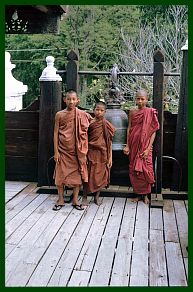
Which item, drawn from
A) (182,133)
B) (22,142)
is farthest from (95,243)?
(22,142)

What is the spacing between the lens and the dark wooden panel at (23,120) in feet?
18.6

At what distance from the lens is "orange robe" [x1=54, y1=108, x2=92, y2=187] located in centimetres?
474

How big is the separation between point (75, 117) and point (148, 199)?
4.25 ft

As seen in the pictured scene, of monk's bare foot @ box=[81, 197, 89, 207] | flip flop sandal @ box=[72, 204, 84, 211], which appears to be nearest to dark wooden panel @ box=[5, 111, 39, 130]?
monk's bare foot @ box=[81, 197, 89, 207]

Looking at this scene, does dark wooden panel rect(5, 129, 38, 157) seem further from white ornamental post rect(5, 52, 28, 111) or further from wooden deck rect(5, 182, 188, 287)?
white ornamental post rect(5, 52, 28, 111)

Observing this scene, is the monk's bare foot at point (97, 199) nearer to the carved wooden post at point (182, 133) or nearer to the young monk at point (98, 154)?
the young monk at point (98, 154)

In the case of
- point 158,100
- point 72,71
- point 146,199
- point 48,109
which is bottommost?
point 146,199

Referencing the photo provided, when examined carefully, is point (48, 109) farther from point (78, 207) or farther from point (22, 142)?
point (78, 207)

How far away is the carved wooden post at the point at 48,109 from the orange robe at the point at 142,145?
3.36 ft

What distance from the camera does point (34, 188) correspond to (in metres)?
5.54

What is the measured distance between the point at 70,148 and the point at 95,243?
4.43ft

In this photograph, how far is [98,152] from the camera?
16.1 feet

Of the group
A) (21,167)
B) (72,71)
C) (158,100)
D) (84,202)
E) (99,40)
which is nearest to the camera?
(84,202)

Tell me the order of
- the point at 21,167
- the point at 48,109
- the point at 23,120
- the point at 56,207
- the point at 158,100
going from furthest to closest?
the point at 21,167 < the point at 23,120 < the point at 48,109 < the point at 158,100 < the point at 56,207
